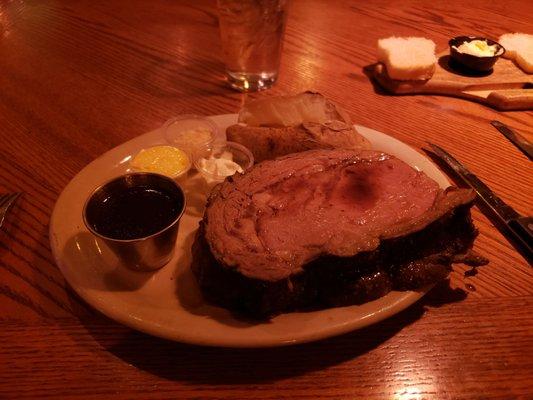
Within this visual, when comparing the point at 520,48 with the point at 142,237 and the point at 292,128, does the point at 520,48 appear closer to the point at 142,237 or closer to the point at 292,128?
the point at 292,128

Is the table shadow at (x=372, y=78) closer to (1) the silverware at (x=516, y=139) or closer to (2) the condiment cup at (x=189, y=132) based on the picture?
(1) the silverware at (x=516, y=139)

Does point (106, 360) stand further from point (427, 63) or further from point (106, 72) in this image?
point (427, 63)

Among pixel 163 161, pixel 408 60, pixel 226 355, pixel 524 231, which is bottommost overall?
pixel 226 355

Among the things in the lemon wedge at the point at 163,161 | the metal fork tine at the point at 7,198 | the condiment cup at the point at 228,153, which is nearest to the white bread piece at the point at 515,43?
the condiment cup at the point at 228,153

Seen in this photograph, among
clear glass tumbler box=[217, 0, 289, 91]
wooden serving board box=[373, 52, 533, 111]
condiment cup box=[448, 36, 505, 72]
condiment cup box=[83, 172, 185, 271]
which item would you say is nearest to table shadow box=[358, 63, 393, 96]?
wooden serving board box=[373, 52, 533, 111]

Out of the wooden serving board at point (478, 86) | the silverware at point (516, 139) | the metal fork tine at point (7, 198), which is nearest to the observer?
the metal fork tine at point (7, 198)

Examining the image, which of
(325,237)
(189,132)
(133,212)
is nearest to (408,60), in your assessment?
(189,132)
